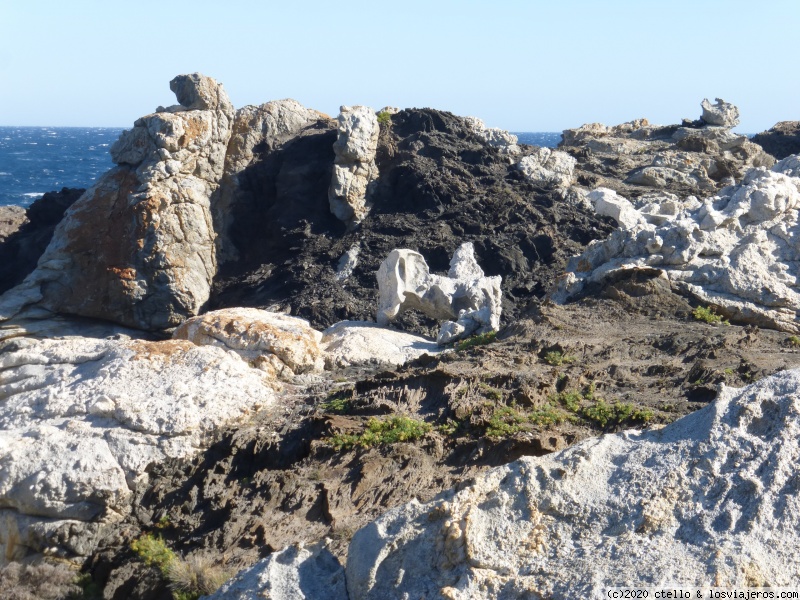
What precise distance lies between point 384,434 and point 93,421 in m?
2.58

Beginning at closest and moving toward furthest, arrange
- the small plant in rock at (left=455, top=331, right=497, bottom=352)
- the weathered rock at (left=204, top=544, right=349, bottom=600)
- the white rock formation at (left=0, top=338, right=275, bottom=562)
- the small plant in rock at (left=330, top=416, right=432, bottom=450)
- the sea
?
the weathered rock at (left=204, top=544, right=349, bottom=600) < the white rock formation at (left=0, top=338, right=275, bottom=562) < the small plant in rock at (left=330, top=416, right=432, bottom=450) < the small plant in rock at (left=455, top=331, right=497, bottom=352) < the sea

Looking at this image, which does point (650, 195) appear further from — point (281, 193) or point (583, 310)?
point (583, 310)

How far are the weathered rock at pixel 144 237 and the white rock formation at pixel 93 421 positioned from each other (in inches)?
364

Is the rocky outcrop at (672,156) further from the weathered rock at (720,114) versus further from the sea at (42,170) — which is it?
the sea at (42,170)

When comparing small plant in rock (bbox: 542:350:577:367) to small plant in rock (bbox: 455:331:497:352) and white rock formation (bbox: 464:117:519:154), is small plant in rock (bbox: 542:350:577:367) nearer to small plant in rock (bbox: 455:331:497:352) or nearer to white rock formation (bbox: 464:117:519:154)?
small plant in rock (bbox: 455:331:497:352)

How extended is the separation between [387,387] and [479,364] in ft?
3.70

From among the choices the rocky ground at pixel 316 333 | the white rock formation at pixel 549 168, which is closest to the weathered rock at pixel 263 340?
the rocky ground at pixel 316 333

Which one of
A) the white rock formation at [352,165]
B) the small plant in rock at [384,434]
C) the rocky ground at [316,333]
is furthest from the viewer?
the white rock formation at [352,165]

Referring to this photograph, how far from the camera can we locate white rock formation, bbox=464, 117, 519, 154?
24.2 metres

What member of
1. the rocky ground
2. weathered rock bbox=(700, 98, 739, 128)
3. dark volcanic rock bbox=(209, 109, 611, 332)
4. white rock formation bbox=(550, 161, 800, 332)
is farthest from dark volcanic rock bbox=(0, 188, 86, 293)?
weathered rock bbox=(700, 98, 739, 128)

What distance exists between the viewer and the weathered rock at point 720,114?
32125 mm

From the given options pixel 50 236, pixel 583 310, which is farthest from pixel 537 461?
pixel 50 236

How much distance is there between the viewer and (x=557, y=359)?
9070 millimetres

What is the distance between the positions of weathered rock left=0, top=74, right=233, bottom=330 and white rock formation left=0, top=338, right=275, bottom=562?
925 centimetres
